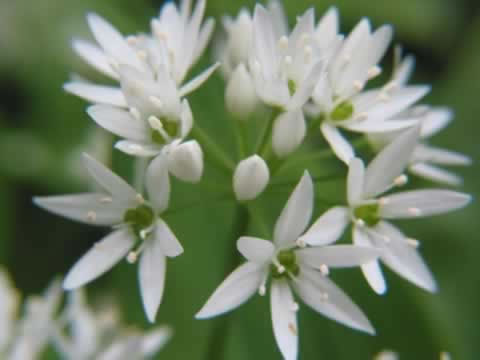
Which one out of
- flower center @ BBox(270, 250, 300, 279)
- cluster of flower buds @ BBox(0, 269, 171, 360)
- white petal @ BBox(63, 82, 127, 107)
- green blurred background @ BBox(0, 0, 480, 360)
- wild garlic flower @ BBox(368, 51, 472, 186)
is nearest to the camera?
flower center @ BBox(270, 250, 300, 279)

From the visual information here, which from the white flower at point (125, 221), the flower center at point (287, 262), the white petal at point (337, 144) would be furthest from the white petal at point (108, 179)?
the white petal at point (337, 144)

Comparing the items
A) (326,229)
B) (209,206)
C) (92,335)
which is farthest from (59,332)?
(326,229)

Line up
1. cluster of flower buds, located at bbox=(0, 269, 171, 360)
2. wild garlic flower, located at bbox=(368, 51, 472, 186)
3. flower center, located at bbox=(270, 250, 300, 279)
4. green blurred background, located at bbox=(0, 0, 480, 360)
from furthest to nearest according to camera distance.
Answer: green blurred background, located at bbox=(0, 0, 480, 360)
cluster of flower buds, located at bbox=(0, 269, 171, 360)
wild garlic flower, located at bbox=(368, 51, 472, 186)
flower center, located at bbox=(270, 250, 300, 279)

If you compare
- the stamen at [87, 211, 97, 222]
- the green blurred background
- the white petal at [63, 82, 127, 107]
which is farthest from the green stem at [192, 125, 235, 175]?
the stamen at [87, 211, 97, 222]

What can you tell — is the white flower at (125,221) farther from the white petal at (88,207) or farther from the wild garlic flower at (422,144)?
the wild garlic flower at (422,144)

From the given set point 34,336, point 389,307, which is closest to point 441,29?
point 389,307

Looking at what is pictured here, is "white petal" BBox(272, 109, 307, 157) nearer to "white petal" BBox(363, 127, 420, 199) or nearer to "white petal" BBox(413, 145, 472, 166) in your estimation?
"white petal" BBox(363, 127, 420, 199)

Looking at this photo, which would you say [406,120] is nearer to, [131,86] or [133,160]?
[131,86]
